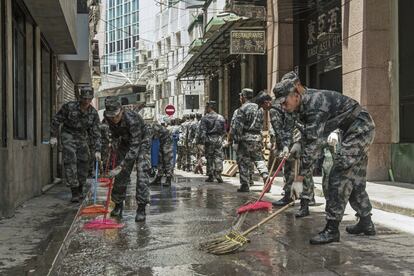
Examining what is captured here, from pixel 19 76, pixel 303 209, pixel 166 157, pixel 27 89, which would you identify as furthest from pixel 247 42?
pixel 303 209

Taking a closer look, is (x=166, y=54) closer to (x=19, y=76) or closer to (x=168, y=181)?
(x=168, y=181)

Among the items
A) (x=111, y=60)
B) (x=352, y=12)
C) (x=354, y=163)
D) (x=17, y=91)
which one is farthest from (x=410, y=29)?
(x=111, y=60)

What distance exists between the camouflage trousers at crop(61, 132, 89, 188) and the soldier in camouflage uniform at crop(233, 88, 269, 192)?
3083 mm

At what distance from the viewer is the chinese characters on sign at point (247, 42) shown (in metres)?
18.3

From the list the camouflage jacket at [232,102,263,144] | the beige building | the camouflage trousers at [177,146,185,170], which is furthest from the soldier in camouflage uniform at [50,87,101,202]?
the camouflage trousers at [177,146,185,170]

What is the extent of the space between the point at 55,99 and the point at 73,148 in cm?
522

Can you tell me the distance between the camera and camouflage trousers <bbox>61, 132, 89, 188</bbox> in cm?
990

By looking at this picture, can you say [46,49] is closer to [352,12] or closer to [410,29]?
[352,12]

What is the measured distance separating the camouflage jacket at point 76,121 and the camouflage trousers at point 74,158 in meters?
0.11

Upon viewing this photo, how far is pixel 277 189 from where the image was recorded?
498 inches

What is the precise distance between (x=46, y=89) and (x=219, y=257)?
9427mm

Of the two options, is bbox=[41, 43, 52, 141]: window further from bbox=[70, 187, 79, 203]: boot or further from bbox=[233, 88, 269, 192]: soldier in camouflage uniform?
bbox=[233, 88, 269, 192]: soldier in camouflage uniform

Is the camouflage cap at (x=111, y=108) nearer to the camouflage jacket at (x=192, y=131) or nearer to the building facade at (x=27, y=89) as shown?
the building facade at (x=27, y=89)

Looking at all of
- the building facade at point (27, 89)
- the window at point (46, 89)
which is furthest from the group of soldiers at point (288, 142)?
the window at point (46, 89)
